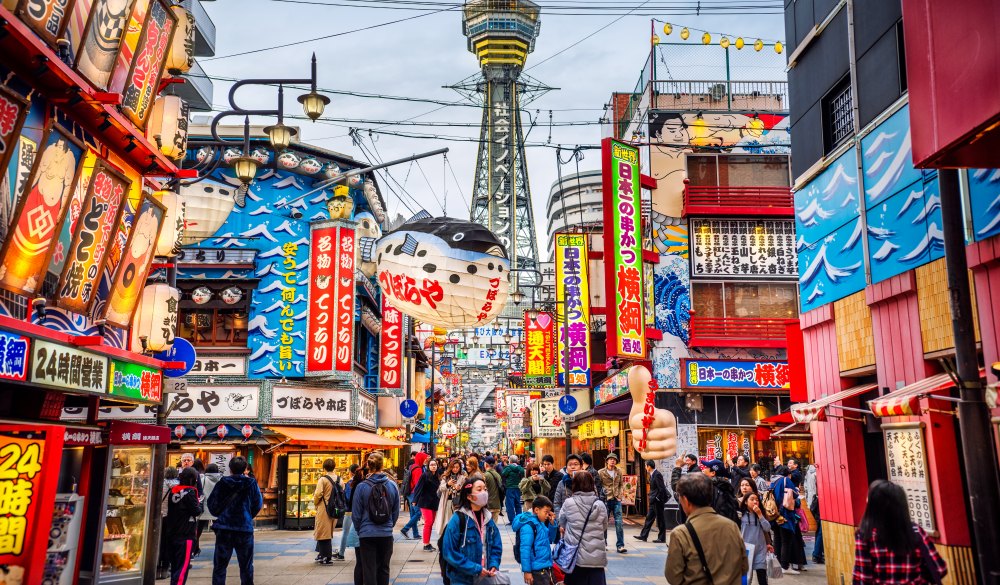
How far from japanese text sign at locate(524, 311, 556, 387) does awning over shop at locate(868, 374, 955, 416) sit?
26229 millimetres

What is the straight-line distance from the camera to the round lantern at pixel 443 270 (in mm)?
12156

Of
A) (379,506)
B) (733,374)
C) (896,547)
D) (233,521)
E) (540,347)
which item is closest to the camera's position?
(896,547)

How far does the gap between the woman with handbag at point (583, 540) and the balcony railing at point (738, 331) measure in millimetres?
17960

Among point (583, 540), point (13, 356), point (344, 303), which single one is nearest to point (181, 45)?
point (13, 356)

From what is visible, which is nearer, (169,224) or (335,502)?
(169,224)

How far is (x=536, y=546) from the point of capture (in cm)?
829

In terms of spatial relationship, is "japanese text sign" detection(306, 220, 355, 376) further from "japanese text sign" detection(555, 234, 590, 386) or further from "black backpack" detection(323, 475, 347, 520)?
"japanese text sign" detection(555, 234, 590, 386)

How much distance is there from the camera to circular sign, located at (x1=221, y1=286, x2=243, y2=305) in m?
25.2

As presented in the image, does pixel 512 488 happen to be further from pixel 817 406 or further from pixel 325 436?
pixel 817 406

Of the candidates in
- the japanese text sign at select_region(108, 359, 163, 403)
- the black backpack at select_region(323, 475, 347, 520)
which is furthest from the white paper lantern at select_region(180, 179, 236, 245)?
the japanese text sign at select_region(108, 359, 163, 403)

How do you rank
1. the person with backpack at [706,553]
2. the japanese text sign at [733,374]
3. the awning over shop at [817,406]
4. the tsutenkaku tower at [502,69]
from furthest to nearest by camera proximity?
the tsutenkaku tower at [502,69]
the japanese text sign at [733,374]
the awning over shop at [817,406]
the person with backpack at [706,553]

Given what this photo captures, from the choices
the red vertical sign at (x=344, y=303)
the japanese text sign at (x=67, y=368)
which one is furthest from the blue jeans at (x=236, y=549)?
the red vertical sign at (x=344, y=303)

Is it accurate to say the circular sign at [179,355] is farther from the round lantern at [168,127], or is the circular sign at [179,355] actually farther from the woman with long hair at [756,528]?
the woman with long hair at [756,528]

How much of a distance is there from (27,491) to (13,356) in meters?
1.65
